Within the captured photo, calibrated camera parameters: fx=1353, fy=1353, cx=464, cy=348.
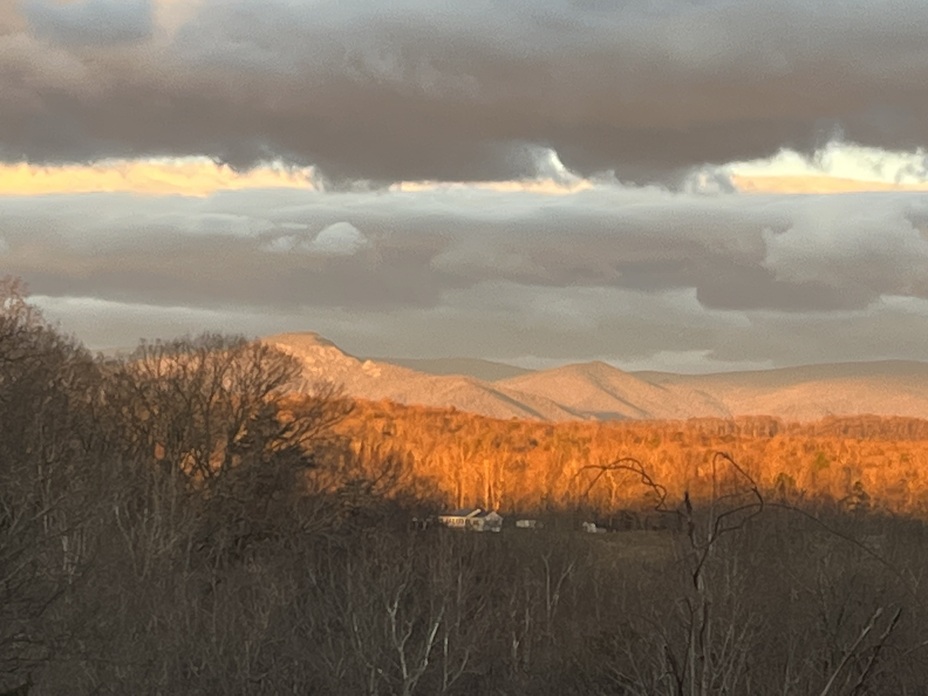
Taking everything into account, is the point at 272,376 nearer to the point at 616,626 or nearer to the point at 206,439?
the point at 206,439

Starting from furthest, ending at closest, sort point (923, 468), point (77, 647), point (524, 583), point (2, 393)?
point (923, 468) → point (524, 583) → point (2, 393) → point (77, 647)

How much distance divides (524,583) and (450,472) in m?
116

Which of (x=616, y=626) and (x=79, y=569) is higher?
(x=79, y=569)

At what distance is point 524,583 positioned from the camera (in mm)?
78938

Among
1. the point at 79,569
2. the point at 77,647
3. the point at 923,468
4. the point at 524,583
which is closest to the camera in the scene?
the point at 77,647

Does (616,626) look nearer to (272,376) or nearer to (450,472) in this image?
(272,376)

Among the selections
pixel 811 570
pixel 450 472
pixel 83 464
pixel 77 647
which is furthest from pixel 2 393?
pixel 450 472

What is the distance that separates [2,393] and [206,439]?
53.2 ft

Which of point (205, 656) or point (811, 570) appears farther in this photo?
point (811, 570)

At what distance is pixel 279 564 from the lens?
63.0 metres

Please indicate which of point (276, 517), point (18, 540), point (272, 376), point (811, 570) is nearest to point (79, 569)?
point (18, 540)

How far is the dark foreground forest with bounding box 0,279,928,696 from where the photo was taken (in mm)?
47406

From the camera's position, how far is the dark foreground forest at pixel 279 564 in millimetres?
47406

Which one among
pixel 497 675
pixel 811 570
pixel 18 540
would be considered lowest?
pixel 497 675
